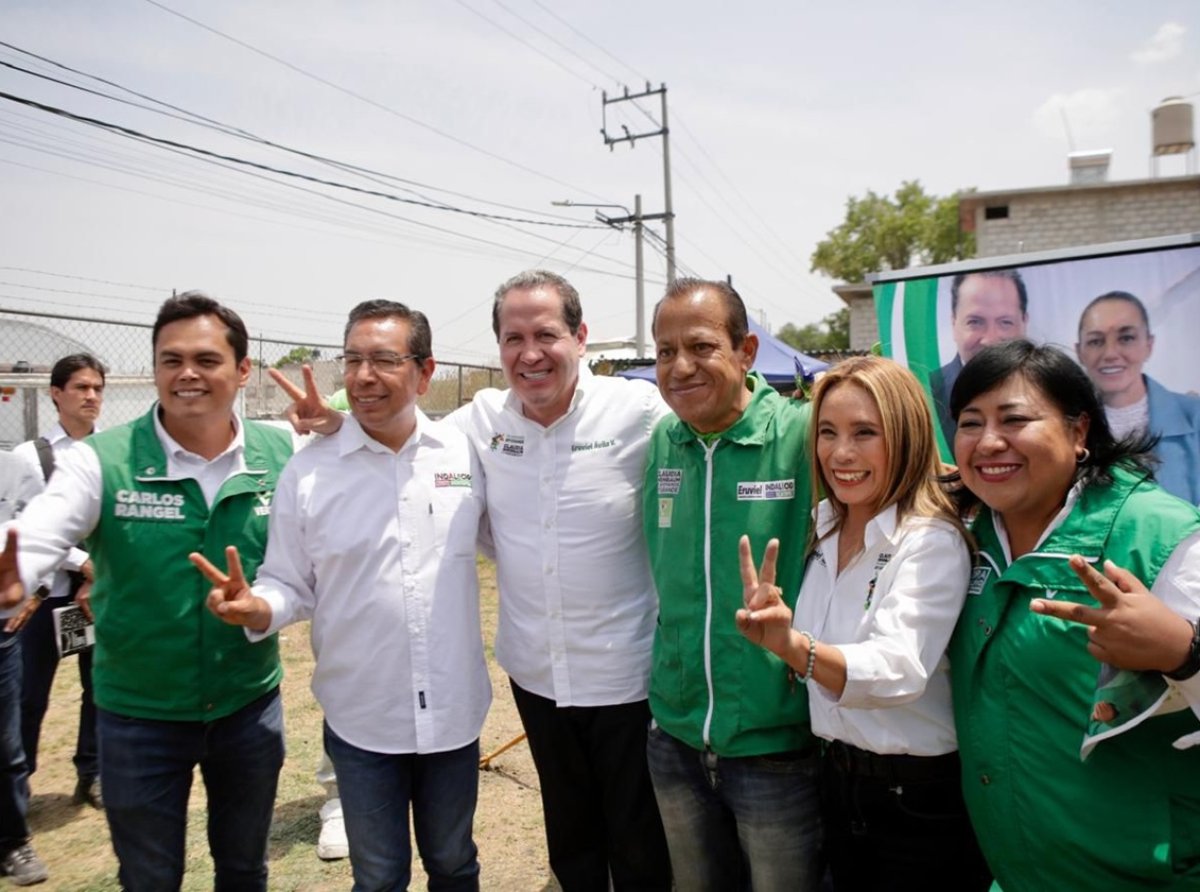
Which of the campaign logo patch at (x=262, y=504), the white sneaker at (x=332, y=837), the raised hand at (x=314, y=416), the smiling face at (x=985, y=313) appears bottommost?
the white sneaker at (x=332, y=837)

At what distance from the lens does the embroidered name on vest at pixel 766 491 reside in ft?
7.61

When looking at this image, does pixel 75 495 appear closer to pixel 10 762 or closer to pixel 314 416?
pixel 314 416

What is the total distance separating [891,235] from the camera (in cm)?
3756

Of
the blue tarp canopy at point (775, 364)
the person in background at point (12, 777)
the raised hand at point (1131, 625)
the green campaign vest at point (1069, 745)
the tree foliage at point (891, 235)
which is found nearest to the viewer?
the raised hand at point (1131, 625)

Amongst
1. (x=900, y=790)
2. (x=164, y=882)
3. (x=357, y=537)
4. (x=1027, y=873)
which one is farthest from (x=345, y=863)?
(x=1027, y=873)

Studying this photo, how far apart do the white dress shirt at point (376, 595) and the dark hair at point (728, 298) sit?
1035mm

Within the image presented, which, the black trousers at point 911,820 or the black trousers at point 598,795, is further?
the black trousers at point 598,795

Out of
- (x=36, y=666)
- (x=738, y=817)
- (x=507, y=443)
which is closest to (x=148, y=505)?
(x=507, y=443)

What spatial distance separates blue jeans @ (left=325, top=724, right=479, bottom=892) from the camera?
2434 millimetres

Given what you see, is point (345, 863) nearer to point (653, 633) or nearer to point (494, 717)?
point (494, 717)

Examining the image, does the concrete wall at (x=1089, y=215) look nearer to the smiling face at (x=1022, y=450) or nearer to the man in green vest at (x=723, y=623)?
the man in green vest at (x=723, y=623)

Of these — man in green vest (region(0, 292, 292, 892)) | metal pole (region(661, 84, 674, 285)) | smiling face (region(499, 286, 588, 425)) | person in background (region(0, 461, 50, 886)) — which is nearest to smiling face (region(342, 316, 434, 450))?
smiling face (region(499, 286, 588, 425))

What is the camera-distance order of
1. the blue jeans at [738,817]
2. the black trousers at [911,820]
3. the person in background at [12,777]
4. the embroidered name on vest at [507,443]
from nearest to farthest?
1. the black trousers at [911,820]
2. the blue jeans at [738,817]
3. the embroidered name on vest at [507,443]
4. the person in background at [12,777]

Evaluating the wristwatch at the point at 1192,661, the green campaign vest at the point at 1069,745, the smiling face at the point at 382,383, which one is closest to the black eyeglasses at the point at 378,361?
the smiling face at the point at 382,383
